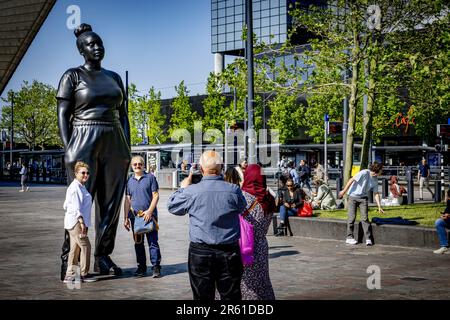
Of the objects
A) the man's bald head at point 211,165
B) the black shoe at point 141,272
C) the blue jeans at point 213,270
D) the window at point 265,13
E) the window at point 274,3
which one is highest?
the window at point 274,3

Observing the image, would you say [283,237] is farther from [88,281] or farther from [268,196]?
[268,196]

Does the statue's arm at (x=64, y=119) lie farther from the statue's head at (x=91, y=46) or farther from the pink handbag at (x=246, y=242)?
the pink handbag at (x=246, y=242)


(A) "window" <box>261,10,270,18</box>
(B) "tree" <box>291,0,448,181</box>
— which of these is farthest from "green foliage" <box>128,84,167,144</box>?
(B) "tree" <box>291,0,448,181</box>

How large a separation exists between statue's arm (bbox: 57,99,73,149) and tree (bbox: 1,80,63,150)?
62.2 meters

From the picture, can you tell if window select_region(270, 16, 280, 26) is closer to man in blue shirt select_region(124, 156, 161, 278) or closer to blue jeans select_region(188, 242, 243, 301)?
man in blue shirt select_region(124, 156, 161, 278)

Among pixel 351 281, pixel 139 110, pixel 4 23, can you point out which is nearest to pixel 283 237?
pixel 351 281

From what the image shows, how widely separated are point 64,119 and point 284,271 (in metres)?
3.76

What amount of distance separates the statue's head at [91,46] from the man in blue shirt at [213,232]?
3856mm

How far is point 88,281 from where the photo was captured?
835 cm

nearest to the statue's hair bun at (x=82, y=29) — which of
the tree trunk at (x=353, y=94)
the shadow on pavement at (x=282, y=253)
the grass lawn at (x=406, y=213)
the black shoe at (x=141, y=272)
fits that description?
the black shoe at (x=141, y=272)

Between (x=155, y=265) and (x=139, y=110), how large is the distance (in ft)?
194

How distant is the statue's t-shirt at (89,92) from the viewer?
8391 millimetres

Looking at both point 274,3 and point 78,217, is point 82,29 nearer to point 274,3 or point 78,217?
point 78,217
